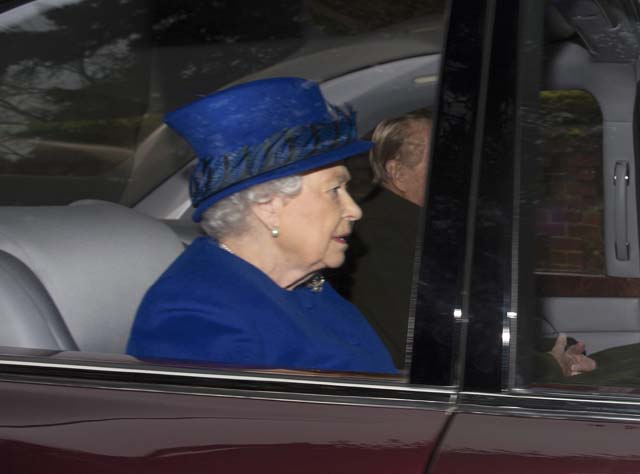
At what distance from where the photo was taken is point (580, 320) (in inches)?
83.4

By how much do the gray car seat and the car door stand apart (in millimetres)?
754

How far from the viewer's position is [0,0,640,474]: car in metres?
1.40

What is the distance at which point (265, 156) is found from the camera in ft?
6.45

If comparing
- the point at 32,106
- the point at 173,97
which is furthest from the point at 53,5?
the point at 173,97

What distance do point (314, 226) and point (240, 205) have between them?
0.15 m

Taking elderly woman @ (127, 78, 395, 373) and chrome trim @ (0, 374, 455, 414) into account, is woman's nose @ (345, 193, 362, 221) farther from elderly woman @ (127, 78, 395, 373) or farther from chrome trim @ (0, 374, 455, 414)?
chrome trim @ (0, 374, 455, 414)

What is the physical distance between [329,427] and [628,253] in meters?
0.95

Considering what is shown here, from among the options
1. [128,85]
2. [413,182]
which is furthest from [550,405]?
[128,85]

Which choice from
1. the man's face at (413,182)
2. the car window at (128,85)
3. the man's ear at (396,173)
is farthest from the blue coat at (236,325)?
the man's ear at (396,173)

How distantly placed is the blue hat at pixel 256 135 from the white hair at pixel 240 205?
0.09 feet

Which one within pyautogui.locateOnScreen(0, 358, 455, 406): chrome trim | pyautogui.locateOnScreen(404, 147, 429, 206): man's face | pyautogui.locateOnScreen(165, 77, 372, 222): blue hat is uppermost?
pyautogui.locateOnScreen(165, 77, 372, 222): blue hat

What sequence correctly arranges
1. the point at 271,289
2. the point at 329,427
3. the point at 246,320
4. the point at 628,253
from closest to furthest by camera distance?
the point at 329,427
the point at 246,320
the point at 271,289
the point at 628,253

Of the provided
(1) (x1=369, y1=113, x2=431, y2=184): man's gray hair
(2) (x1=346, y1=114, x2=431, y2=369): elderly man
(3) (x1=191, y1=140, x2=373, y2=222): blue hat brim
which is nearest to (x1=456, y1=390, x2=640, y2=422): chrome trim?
(2) (x1=346, y1=114, x2=431, y2=369): elderly man

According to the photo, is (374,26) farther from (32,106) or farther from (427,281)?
(427,281)
